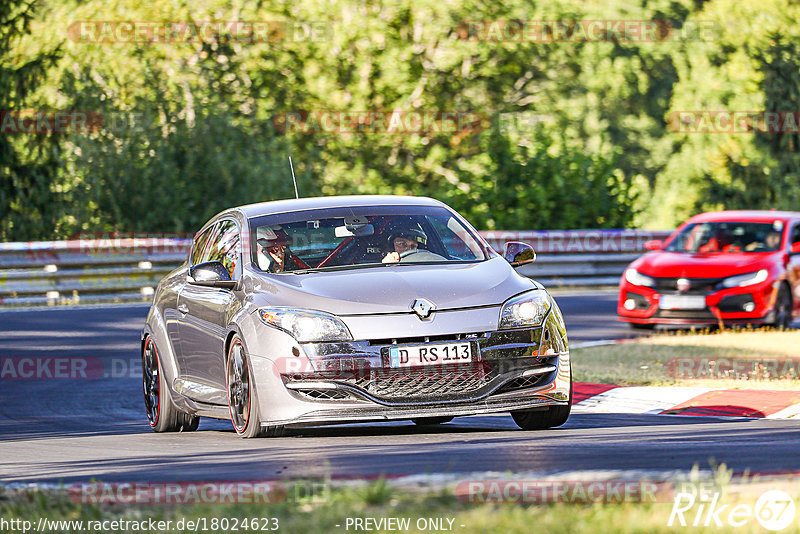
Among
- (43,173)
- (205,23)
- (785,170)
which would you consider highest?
(205,23)

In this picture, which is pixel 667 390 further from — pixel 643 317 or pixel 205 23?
pixel 205 23

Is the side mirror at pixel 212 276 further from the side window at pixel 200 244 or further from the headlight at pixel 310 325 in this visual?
the side window at pixel 200 244

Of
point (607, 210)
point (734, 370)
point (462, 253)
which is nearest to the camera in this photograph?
point (462, 253)

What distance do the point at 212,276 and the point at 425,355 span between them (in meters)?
1.68

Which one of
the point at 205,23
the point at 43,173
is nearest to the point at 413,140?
the point at 205,23

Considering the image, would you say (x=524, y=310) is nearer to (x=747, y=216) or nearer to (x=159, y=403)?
(x=159, y=403)

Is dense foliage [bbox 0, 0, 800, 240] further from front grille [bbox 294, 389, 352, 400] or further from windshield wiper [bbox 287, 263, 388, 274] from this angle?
front grille [bbox 294, 389, 352, 400]

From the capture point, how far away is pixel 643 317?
1739 centimetres

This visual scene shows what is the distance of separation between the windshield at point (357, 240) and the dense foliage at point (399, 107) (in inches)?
795

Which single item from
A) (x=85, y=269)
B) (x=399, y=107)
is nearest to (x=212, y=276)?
(x=85, y=269)

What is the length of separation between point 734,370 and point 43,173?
1931 cm

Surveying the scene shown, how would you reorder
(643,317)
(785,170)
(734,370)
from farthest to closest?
(785,170), (643,317), (734,370)

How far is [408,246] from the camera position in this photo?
9414 mm

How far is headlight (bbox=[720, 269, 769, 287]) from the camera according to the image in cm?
1705
